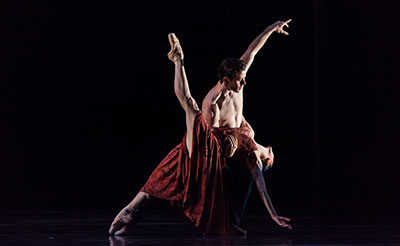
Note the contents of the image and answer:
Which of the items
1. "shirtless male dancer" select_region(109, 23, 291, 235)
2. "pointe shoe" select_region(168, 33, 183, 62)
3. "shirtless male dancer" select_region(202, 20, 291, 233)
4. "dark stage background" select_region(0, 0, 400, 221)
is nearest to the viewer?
"pointe shoe" select_region(168, 33, 183, 62)

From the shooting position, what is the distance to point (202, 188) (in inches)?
139

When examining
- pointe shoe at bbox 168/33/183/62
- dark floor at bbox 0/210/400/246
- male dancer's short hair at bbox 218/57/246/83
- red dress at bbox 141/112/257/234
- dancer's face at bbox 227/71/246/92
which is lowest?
dark floor at bbox 0/210/400/246

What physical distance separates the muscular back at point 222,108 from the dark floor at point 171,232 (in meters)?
0.59

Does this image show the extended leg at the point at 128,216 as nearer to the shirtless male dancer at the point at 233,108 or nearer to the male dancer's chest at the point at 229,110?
the shirtless male dancer at the point at 233,108

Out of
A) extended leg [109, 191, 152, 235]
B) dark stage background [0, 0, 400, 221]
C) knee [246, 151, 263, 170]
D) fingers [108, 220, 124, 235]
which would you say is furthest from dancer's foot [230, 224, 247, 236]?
dark stage background [0, 0, 400, 221]

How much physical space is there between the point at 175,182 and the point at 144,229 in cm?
51

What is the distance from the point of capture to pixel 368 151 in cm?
540

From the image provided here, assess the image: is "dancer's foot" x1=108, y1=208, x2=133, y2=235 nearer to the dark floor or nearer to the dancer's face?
the dark floor

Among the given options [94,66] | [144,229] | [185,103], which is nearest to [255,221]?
[144,229]

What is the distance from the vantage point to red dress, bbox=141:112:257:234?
352cm

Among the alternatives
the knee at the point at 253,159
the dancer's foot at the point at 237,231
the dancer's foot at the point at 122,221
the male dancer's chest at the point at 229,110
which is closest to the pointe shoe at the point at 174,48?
the male dancer's chest at the point at 229,110

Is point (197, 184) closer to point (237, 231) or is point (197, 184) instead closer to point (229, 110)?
point (237, 231)

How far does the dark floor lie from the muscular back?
23.2 inches

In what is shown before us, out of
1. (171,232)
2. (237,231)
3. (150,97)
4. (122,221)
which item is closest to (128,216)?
(122,221)
